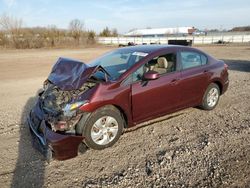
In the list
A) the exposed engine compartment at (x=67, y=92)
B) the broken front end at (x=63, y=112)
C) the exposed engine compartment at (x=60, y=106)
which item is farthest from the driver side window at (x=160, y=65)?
the exposed engine compartment at (x=60, y=106)

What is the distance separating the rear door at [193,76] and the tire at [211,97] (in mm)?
172

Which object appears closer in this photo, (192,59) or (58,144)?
(58,144)

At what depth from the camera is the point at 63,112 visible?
4.02 metres

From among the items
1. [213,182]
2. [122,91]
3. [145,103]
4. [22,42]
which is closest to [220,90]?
[145,103]

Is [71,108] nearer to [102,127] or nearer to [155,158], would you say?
[102,127]

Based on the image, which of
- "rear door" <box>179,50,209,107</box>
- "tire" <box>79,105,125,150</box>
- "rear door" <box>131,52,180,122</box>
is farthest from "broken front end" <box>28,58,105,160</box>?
"rear door" <box>179,50,209,107</box>

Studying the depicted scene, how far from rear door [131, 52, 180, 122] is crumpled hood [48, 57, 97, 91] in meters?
0.88

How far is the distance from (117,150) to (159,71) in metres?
1.78

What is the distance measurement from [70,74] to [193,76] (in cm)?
265

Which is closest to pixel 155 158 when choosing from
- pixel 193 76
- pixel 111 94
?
pixel 111 94

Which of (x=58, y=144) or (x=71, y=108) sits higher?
(x=71, y=108)

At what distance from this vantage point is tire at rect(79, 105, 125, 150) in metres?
4.12

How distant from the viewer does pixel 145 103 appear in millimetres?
4758

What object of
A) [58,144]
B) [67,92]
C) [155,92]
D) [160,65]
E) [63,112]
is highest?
[160,65]
